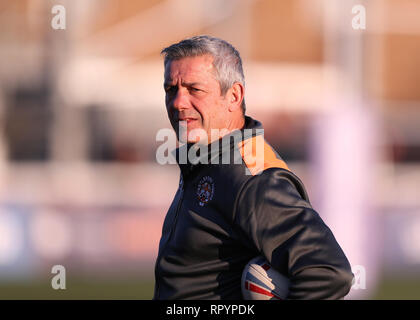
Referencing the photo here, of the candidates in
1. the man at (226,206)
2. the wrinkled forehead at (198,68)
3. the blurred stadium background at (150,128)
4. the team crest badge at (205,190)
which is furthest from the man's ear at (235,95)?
the blurred stadium background at (150,128)

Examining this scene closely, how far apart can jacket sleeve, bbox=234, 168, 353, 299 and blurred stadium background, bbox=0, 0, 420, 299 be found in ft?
21.2

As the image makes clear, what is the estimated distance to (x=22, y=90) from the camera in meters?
17.0

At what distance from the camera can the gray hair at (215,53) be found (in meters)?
3.03

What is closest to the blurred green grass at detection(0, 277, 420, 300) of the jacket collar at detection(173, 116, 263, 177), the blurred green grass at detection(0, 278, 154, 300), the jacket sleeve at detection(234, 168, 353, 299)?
the blurred green grass at detection(0, 278, 154, 300)

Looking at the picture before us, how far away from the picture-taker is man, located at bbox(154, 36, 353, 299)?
2617 millimetres

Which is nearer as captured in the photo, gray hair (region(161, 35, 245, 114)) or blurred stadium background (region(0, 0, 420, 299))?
gray hair (region(161, 35, 245, 114))

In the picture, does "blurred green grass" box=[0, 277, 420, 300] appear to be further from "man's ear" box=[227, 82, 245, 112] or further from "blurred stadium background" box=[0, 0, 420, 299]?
"man's ear" box=[227, 82, 245, 112]

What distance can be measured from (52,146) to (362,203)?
21.7 feet

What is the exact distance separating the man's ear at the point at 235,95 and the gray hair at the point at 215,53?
0.02 metres

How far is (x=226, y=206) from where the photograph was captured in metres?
2.79

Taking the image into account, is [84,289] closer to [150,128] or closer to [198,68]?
[150,128]

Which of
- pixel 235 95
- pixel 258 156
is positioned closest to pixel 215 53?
pixel 235 95

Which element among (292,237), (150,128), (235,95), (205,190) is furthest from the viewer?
(150,128)

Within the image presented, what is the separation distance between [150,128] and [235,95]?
44.2ft
